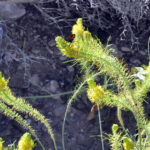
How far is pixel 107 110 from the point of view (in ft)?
6.34

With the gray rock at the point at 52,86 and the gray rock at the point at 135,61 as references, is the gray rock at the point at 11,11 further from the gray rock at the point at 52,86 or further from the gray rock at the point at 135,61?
the gray rock at the point at 135,61

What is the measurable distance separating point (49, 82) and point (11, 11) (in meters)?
0.66

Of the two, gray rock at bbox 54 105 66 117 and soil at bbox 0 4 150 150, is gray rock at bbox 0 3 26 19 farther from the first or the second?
gray rock at bbox 54 105 66 117

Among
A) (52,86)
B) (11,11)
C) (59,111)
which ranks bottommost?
(59,111)

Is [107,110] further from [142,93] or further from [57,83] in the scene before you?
[142,93]

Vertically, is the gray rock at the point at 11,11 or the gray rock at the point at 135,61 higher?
the gray rock at the point at 11,11

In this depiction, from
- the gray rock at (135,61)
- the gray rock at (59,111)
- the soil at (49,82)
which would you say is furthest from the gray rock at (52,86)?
the gray rock at (135,61)

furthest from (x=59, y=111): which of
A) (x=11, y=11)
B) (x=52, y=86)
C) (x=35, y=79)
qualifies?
(x=11, y=11)

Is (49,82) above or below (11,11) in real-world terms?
below

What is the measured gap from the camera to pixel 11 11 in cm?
225

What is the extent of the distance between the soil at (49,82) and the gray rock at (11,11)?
4cm

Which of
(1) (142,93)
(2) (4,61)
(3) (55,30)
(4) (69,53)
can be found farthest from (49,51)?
(4) (69,53)

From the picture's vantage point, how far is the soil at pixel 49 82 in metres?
1.82

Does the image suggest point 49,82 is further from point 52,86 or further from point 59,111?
point 59,111
